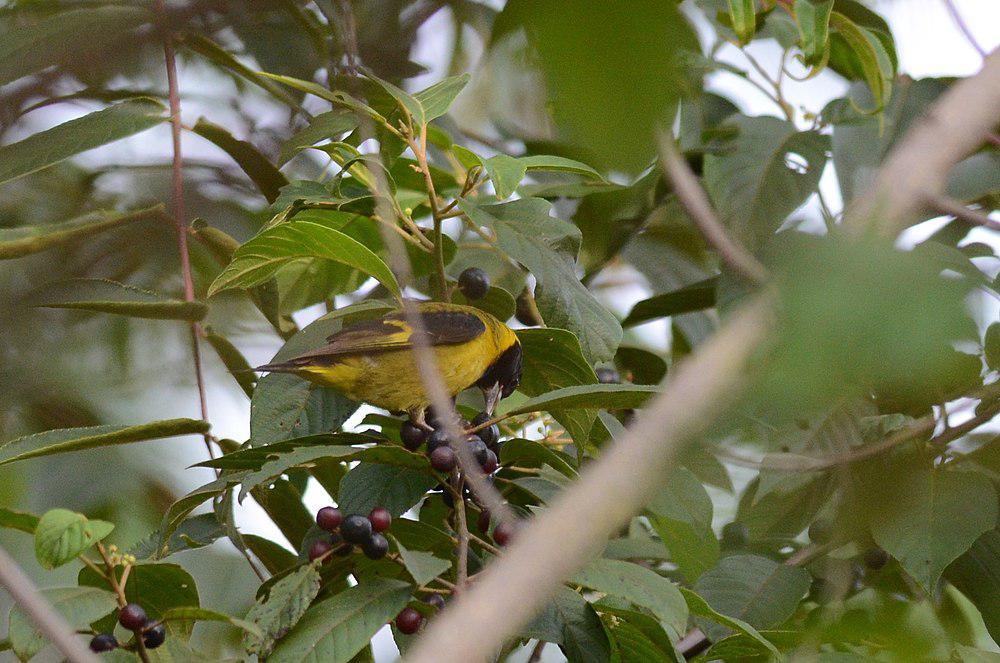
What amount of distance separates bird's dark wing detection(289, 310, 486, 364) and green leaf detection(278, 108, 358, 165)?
33cm

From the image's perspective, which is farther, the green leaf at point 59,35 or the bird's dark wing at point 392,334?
the bird's dark wing at point 392,334

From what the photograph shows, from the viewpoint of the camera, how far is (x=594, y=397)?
125cm

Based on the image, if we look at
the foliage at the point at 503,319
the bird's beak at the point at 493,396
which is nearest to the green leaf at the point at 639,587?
the foliage at the point at 503,319

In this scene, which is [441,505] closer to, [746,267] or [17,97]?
[17,97]

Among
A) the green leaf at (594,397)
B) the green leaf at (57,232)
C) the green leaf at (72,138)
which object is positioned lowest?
the green leaf at (594,397)

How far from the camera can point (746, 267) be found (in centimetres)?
61

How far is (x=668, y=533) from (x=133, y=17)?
1.23 meters

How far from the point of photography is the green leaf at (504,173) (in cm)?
143

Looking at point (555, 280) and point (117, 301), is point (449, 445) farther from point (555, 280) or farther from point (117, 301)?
point (117, 301)

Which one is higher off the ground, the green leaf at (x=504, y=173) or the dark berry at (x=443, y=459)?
the green leaf at (x=504, y=173)

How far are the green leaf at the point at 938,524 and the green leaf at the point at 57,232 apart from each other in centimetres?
131

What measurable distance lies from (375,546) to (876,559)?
102 cm

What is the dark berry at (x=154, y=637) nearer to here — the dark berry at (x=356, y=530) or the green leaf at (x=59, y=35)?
the dark berry at (x=356, y=530)

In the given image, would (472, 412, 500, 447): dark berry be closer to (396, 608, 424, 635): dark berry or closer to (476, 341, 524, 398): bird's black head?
(476, 341, 524, 398): bird's black head
